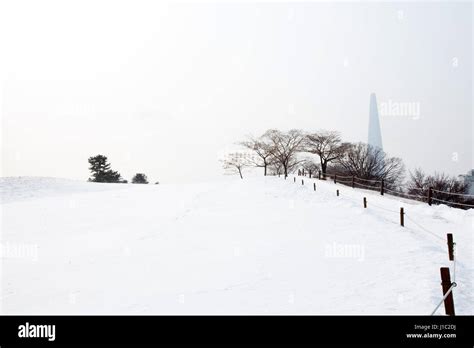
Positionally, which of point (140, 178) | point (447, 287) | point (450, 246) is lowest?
point (447, 287)

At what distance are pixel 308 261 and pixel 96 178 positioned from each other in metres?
64.3

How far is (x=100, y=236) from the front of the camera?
15102 mm

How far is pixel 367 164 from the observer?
187 ft

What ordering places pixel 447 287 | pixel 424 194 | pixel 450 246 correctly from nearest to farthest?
pixel 447 287
pixel 450 246
pixel 424 194

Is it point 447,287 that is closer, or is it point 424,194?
point 447,287

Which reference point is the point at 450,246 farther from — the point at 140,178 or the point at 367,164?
the point at 140,178

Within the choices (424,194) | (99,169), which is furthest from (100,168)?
(424,194)

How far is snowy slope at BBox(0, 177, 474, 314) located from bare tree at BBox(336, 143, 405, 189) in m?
37.9

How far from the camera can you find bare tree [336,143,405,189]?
186ft

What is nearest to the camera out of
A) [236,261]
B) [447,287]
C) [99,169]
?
[447,287]

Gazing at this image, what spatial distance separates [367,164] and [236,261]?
52.3m

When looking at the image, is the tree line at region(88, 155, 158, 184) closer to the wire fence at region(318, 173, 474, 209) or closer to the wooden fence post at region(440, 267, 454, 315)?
the wire fence at region(318, 173, 474, 209)
